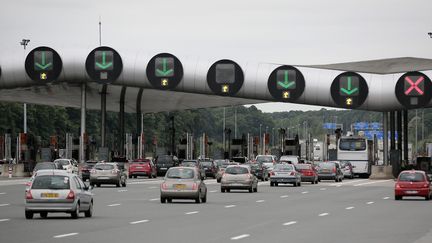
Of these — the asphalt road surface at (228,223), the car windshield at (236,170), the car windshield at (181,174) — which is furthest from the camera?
the car windshield at (236,170)

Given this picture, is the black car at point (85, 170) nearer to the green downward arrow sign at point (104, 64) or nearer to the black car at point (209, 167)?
the green downward arrow sign at point (104, 64)

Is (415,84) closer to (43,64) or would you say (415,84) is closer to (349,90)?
(349,90)

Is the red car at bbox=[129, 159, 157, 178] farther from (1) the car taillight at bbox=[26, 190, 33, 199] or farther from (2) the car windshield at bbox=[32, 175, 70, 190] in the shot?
(1) the car taillight at bbox=[26, 190, 33, 199]

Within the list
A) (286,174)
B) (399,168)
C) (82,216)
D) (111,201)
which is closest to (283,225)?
(82,216)

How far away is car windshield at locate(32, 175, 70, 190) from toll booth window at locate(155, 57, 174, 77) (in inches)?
1828

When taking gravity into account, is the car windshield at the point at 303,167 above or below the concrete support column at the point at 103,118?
below

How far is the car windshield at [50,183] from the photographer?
28.4 m

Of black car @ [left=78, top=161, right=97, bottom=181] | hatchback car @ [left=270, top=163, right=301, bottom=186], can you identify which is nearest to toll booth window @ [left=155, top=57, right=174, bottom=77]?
black car @ [left=78, top=161, right=97, bottom=181]

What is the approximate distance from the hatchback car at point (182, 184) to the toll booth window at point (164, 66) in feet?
113

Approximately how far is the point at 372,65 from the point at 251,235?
201ft

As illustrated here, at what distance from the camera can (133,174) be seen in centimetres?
8312

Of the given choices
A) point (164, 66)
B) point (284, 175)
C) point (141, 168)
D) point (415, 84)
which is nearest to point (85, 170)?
point (164, 66)

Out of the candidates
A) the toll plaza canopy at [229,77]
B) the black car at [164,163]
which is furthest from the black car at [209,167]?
the toll plaza canopy at [229,77]

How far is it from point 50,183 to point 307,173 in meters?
45.9
